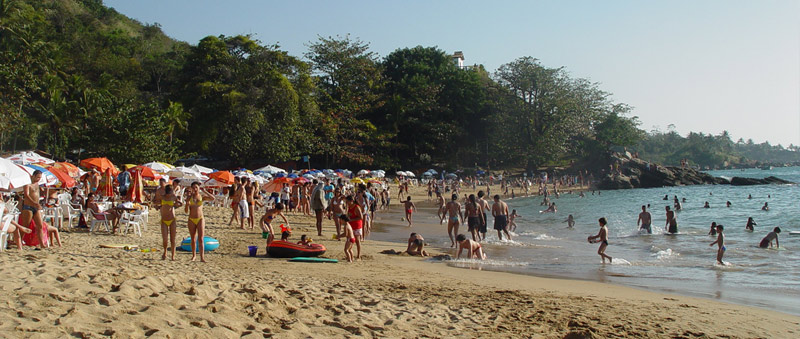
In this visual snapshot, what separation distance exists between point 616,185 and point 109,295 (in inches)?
1932

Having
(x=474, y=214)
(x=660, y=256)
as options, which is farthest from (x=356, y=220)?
(x=660, y=256)

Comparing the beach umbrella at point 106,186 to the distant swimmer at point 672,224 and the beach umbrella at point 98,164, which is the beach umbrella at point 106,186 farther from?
the distant swimmer at point 672,224

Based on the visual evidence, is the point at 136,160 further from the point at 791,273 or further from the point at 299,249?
the point at 791,273

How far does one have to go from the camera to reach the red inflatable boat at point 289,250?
9484 millimetres

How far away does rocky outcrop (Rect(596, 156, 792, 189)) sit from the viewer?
48969 millimetres

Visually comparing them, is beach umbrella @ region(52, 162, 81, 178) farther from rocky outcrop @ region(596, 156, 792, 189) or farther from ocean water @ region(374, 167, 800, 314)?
rocky outcrop @ region(596, 156, 792, 189)

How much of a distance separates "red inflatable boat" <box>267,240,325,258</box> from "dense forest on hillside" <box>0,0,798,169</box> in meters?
21.6

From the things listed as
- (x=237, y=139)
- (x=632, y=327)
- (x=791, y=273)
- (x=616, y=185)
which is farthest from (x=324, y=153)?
(x=632, y=327)

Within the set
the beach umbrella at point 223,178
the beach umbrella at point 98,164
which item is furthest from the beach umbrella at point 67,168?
the beach umbrella at point 223,178

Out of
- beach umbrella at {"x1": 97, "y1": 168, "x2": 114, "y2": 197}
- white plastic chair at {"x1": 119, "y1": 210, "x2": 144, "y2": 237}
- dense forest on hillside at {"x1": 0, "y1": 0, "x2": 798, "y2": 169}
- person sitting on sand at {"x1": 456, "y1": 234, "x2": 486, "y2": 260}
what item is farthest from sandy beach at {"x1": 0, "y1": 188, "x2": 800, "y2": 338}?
dense forest on hillside at {"x1": 0, "y1": 0, "x2": 798, "y2": 169}

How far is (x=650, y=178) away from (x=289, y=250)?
4993 cm

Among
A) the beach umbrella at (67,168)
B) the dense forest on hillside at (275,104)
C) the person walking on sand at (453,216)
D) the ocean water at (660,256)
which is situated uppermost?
the dense forest on hillside at (275,104)

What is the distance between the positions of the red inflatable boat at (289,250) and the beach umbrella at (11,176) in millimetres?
4519

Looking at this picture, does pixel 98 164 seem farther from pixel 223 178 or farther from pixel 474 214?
pixel 474 214
